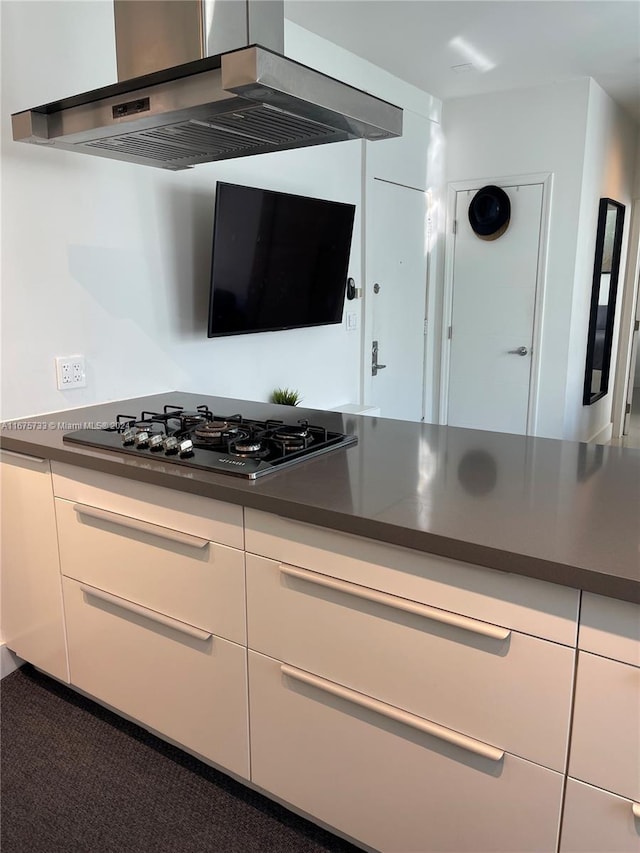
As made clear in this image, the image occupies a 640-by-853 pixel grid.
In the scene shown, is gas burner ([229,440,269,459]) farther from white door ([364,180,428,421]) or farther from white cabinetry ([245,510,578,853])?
white door ([364,180,428,421])

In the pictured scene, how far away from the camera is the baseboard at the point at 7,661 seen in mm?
2270

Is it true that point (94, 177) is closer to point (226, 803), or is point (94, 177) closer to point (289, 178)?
point (289, 178)

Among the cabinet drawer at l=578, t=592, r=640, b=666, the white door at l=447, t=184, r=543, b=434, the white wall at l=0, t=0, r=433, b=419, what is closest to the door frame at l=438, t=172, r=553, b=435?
the white door at l=447, t=184, r=543, b=434

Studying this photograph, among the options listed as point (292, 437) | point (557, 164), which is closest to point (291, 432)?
point (292, 437)

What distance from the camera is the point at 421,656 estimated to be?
4.16 ft

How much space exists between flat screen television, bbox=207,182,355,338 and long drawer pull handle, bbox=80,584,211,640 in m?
1.20

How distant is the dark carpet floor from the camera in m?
1.62

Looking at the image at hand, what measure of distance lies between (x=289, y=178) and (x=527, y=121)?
197cm

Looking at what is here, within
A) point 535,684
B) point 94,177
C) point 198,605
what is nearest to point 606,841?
point 535,684

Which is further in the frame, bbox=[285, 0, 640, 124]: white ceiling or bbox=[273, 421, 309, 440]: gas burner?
bbox=[285, 0, 640, 124]: white ceiling

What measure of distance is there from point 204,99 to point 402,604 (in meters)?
1.17

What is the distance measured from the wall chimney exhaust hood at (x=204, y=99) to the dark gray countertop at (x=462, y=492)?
0.84 metres

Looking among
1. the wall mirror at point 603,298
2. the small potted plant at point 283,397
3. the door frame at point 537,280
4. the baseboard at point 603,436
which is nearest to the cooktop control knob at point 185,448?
the small potted plant at point 283,397

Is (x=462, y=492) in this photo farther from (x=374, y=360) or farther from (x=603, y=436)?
(x=603, y=436)
